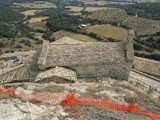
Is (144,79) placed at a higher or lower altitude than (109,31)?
higher

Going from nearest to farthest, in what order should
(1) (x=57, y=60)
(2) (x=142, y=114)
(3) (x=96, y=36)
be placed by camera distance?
(2) (x=142, y=114) → (1) (x=57, y=60) → (3) (x=96, y=36)

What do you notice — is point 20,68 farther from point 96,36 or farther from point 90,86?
point 96,36

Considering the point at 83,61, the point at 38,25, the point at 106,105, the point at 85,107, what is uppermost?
the point at 83,61

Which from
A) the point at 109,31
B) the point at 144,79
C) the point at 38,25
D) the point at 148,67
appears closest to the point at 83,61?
the point at 144,79

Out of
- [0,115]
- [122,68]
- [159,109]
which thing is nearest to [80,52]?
[122,68]

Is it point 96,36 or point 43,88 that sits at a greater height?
point 43,88

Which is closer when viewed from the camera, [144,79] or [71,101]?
[71,101]

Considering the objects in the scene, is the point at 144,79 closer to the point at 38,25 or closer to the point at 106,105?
the point at 106,105
